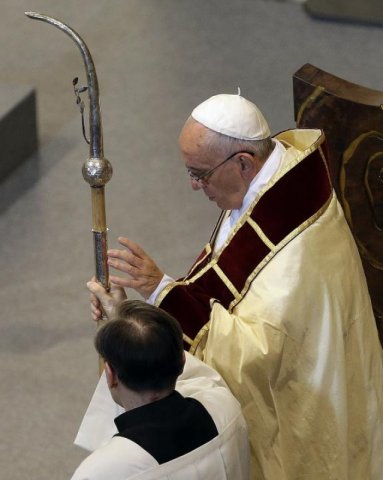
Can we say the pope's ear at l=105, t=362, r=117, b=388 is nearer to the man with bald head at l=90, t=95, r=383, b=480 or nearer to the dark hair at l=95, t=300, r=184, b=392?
the dark hair at l=95, t=300, r=184, b=392

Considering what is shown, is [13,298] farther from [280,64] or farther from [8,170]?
[280,64]

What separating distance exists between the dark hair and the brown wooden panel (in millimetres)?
1728

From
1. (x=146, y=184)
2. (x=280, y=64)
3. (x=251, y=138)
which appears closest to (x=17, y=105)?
(x=146, y=184)

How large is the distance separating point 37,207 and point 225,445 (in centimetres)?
353

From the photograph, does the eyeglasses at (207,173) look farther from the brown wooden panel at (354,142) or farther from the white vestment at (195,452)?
the brown wooden panel at (354,142)

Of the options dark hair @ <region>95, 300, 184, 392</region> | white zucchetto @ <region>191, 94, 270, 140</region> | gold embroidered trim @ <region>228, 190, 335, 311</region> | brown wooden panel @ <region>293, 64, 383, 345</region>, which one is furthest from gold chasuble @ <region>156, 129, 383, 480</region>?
brown wooden panel @ <region>293, 64, 383, 345</region>

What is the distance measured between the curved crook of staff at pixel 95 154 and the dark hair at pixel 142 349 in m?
0.55

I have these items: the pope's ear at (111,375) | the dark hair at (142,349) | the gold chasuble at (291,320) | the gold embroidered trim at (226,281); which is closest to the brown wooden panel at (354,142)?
the gold chasuble at (291,320)

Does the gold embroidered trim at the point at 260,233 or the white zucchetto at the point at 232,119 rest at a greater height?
the white zucchetto at the point at 232,119

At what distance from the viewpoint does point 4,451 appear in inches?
179

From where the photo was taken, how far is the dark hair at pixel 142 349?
254 cm

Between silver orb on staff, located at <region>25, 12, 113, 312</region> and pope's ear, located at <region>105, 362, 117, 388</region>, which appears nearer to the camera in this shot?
pope's ear, located at <region>105, 362, 117, 388</region>

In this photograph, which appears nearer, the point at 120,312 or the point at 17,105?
the point at 120,312

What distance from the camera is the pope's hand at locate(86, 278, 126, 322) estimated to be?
3188mm
